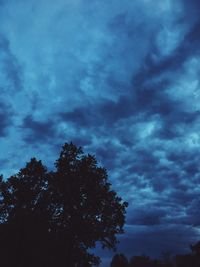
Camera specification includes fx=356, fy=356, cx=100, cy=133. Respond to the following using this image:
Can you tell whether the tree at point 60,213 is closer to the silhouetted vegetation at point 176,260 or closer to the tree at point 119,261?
the silhouetted vegetation at point 176,260

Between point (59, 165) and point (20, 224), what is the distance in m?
10.2

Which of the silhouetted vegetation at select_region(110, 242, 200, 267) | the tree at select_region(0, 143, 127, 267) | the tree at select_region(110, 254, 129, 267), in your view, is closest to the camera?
the tree at select_region(0, 143, 127, 267)

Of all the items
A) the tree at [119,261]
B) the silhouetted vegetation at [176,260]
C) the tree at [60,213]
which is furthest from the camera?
the tree at [119,261]

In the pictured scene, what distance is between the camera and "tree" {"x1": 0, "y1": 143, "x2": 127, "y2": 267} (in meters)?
38.1

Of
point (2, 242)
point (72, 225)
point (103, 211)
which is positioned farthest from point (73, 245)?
point (2, 242)

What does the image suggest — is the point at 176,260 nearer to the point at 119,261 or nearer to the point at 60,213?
the point at 119,261

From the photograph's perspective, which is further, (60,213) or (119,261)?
(119,261)

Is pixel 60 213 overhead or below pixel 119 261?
below

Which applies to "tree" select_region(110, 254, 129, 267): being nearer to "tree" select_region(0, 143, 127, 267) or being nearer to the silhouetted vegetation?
the silhouetted vegetation

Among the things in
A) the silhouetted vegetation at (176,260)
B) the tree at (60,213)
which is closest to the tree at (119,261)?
the silhouetted vegetation at (176,260)

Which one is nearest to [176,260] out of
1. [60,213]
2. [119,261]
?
[119,261]

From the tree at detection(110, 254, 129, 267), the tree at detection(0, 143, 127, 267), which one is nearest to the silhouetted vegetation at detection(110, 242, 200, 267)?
the tree at detection(110, 254, 129, 267)

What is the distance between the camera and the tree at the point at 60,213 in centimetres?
3812

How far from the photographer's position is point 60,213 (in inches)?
1750
